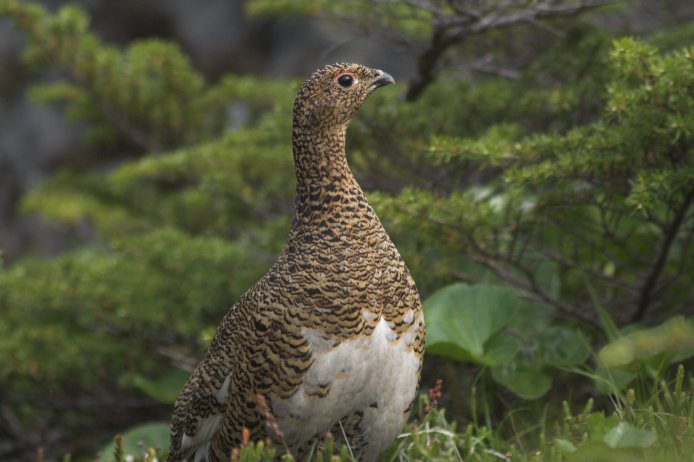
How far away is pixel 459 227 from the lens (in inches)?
151

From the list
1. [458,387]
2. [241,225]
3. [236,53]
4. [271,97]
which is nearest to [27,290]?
[241,225]

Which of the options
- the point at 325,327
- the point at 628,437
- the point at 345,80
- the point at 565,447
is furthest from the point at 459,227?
the point at 628,437

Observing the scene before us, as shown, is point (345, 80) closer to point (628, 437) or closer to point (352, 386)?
point (352, 386)

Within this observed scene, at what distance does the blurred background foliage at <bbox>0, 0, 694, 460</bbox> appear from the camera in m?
3.43

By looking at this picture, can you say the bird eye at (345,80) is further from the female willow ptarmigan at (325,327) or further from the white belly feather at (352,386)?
the white belly feather at (352,386)

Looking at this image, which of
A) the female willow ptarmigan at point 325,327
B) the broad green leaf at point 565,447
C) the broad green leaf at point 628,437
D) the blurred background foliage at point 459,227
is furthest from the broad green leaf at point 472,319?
the broad green leaf at point 628,437

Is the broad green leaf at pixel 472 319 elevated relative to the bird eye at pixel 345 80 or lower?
lower

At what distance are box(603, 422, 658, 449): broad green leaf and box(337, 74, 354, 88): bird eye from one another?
4.71 feet

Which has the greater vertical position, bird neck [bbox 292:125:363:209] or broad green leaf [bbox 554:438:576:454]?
bird neck [bbox 292:125:363:209]

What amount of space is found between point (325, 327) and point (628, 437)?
95cm

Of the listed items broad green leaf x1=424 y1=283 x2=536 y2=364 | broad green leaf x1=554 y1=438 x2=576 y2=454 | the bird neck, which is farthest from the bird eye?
broad green leaf x1=554 y1=438 x2=576 y2=454

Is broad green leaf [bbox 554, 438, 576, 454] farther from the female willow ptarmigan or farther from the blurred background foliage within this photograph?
the female willow ptarmigan

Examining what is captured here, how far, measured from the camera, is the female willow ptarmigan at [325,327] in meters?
2.94

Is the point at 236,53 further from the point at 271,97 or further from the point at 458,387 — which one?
the point at 458,387
